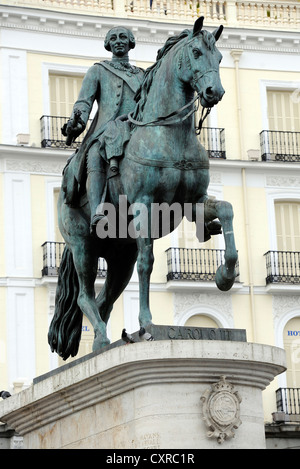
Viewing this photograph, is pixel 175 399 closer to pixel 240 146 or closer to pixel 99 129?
pixel 99 129

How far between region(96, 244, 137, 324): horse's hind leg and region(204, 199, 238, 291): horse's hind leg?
1123 mm

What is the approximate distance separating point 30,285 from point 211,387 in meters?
21.0

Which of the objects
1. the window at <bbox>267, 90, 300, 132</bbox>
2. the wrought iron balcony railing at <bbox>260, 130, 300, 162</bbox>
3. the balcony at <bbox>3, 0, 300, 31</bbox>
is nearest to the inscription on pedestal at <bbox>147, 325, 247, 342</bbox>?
the wrought iron balcony railing at <bbox>260, 130, 300, 162</bbox>

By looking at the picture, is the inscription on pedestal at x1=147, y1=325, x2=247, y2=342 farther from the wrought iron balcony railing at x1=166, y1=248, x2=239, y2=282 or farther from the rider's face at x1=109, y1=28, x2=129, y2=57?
the wrought iron balcony railing at x1=166, y1=248, x2=239, y2=282

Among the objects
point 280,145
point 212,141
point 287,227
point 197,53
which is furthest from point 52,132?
point 197,53

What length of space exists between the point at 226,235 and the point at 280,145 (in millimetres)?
23402

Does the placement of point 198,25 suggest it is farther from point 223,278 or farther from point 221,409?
point 221,409

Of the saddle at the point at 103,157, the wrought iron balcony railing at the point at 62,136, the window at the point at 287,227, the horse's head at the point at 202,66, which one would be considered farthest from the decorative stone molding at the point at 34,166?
the horse's head at the point at 202,66

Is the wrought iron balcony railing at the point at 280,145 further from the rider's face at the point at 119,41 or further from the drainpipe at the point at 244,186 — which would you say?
the rider's face at the point at 119,41

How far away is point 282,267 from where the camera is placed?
104 feet

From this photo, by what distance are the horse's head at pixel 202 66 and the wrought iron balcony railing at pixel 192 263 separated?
2079cm

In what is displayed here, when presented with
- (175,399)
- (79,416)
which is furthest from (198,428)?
(79,416)

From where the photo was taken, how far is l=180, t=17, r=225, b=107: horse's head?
9652 millimetres

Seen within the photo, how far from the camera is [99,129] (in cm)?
1066
